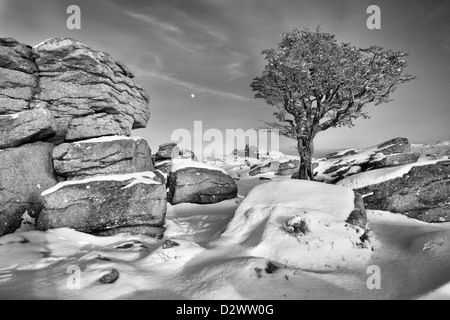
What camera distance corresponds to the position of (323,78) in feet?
59.4

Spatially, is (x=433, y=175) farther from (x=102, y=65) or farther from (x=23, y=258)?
(x=102, y=65)

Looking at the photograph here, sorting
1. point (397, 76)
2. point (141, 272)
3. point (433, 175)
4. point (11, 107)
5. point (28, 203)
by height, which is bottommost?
point (141, 272)

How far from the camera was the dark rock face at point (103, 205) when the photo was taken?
11.6 m

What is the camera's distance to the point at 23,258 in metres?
8.43

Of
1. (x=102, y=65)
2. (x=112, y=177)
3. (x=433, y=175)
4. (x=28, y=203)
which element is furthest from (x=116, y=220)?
(x=433, y=175)

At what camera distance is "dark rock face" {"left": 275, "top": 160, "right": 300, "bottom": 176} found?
128 feet

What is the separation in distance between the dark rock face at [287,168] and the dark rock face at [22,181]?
31636 mm

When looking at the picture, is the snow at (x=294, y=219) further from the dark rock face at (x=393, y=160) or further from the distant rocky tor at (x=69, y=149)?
the dark rock face at (x=393, y=160)

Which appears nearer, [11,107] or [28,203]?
[28,203]

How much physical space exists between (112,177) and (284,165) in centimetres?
3242

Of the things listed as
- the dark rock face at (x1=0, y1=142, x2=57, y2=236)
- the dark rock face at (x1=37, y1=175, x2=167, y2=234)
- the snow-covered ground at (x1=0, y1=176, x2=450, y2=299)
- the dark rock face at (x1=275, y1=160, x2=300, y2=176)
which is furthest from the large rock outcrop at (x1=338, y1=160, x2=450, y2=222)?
the dark rock face at (x1=275, y1=160, x2=300, y2=176)
